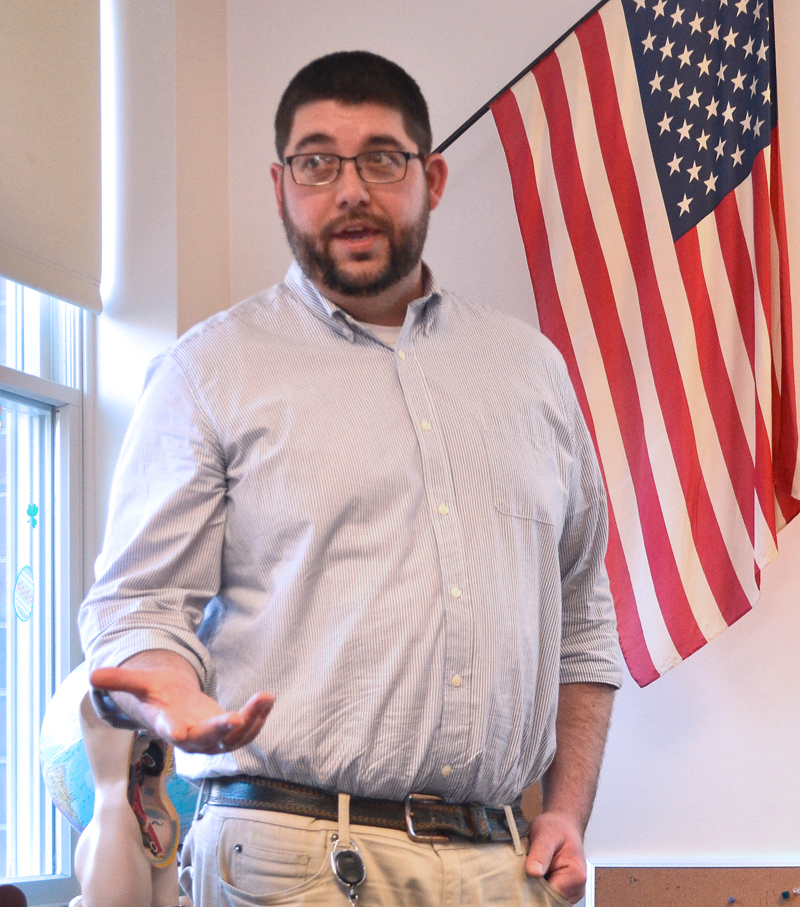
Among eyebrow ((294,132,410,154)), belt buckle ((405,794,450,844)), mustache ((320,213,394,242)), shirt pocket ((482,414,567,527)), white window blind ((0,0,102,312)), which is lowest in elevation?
belt buckle ((405,794,450,844))

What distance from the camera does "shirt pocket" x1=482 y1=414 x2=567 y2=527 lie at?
143 cm

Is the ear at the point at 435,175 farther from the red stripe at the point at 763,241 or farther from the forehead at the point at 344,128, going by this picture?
the red stripe at the point at 763,241

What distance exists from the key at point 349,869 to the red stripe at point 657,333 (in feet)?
5.59

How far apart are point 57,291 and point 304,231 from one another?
153 centimetres

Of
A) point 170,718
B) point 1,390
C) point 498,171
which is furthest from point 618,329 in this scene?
point 170,718

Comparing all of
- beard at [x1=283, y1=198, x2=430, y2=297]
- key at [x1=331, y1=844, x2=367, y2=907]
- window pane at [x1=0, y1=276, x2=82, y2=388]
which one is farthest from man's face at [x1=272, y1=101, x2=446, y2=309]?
window pane at [x1=0, y1=276, x2=82, y2=388]

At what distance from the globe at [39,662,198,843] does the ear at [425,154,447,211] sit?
3.65 feet

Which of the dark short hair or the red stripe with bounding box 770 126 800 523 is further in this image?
the red stripe with bounding box 770 126 800 523

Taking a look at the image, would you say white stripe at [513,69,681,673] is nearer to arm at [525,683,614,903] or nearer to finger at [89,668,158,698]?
arm at [525,683,614,903]

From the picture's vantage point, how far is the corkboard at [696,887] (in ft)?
9.05

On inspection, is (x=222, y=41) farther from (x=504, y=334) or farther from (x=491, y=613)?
(x=491, y=613)

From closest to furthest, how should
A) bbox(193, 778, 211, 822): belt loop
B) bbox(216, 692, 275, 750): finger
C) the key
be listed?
bbox(216, 692, 275, 750): finger < the key < bbox(193, 778, 211, 822): belt loop

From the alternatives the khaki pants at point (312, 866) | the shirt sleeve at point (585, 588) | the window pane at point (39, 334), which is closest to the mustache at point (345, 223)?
the shirt sleeve at point (585, 588)

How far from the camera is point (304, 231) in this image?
1571 millimetres
